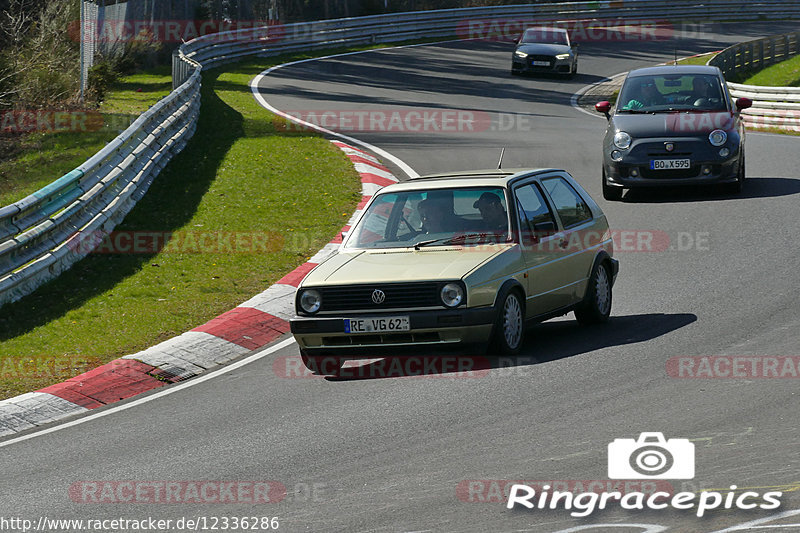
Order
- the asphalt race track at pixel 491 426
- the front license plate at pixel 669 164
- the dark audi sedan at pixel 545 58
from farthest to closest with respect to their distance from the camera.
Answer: the dark audi sedan at pixel 545 58 → the front license plate at pixel 669 164 → the asphalt race track at pixel 491 426

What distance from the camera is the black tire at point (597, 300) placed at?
1043 cm

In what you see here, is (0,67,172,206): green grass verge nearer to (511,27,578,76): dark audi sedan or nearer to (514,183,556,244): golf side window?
(514,183,556,244): golf side window

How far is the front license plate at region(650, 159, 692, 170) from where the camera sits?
54.3 feet

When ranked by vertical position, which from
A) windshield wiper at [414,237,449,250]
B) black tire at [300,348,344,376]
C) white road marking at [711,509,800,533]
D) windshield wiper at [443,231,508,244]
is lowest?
black tire at [300,348,344,376]

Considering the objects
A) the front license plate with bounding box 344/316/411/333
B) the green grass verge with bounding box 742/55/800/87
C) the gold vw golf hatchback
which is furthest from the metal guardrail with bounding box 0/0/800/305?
the green grass verge with bounding box 742/55/800/87

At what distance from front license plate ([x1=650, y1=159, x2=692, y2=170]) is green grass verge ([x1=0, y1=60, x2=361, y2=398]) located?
4.18 m

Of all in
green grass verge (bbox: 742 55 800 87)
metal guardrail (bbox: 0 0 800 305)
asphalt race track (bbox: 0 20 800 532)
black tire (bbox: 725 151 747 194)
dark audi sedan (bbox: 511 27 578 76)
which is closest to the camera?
asphalt race track (bbox: 0 20 800 532)

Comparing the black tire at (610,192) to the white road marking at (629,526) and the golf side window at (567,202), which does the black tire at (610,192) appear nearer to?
the golf side window at (567,202)

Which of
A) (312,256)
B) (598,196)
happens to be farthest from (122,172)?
(598,196)

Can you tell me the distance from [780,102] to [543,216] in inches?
714

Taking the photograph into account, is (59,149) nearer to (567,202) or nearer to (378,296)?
(567,202)

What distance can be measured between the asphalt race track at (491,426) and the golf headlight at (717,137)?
3.07m

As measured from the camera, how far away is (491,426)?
7422 millimetres

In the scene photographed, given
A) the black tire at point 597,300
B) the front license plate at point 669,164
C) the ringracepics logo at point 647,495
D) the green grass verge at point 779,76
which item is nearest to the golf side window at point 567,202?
the black tire at point 597,300
